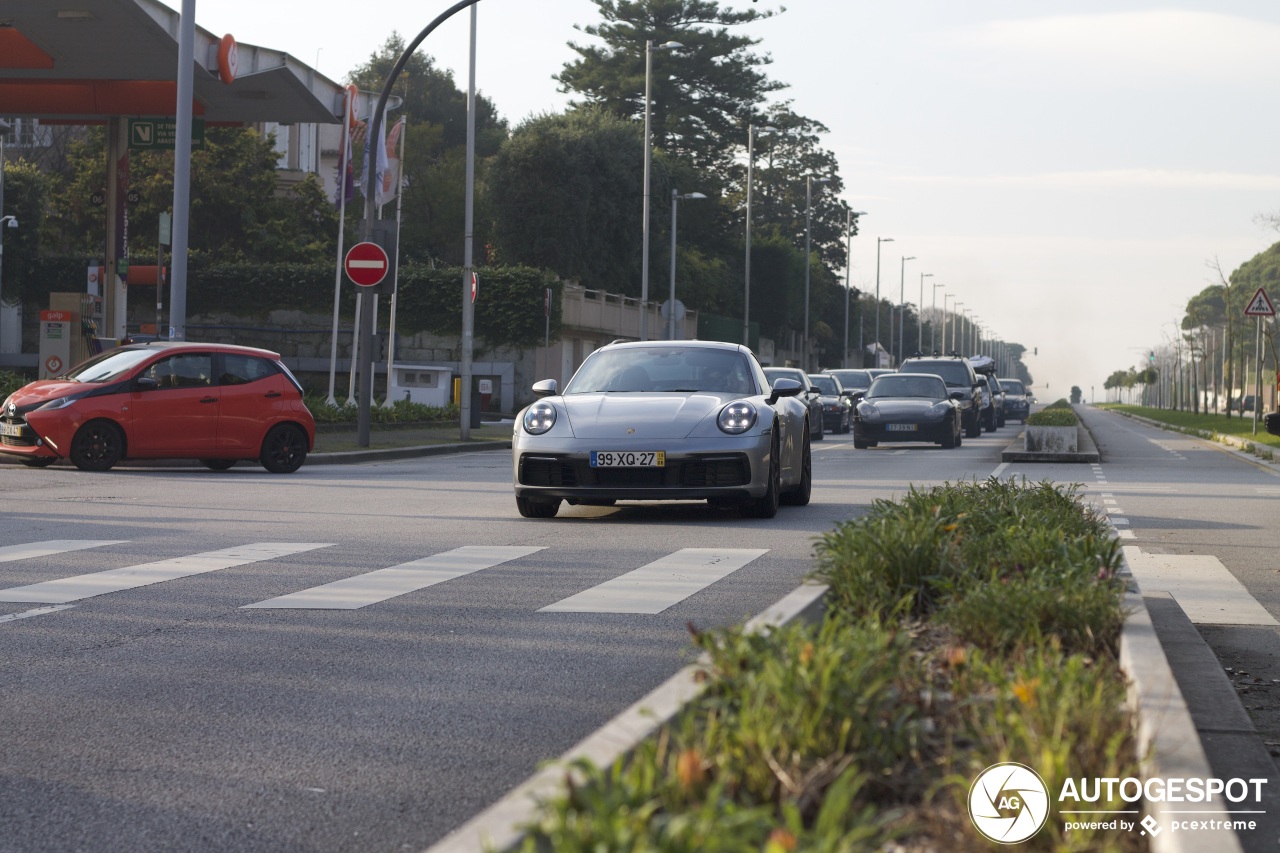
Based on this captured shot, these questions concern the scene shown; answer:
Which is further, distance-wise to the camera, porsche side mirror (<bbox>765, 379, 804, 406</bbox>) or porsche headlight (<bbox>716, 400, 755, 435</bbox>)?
porsche side mirror (<bbox>765, 379, 804, 406</bbox>)

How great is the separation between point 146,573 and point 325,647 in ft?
8.84

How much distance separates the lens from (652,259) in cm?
6569

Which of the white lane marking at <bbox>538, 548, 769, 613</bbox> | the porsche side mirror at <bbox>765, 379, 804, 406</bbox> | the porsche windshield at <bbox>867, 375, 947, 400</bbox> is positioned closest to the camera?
the white lane marking at <bbox>538, 548, 769, 613</bbox>

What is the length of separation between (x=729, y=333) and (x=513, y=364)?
81.4 feet

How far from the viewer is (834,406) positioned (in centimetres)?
4288

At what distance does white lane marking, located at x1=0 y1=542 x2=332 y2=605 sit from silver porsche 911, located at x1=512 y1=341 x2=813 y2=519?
85.6 inches

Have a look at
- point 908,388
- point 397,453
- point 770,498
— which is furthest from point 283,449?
point 908,388

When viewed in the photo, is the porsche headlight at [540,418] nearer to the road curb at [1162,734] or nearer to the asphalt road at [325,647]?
the asphalt road at [325,647]

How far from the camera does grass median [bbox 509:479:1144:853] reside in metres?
2.72

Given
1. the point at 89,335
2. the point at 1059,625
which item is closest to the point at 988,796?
the point at 1059,625

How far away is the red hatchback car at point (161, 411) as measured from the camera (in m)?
17.9

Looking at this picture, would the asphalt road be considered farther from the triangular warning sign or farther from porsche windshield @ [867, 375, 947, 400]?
the triangular warning sign

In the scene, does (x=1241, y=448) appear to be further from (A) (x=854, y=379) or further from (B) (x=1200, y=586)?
(B) (x=1200, y=586)

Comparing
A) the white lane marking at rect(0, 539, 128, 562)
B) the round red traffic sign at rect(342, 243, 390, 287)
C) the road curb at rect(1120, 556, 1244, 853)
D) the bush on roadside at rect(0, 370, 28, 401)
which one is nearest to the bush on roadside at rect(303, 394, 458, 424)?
the round red traffic sign at rect(342, 243, 390, 287)
